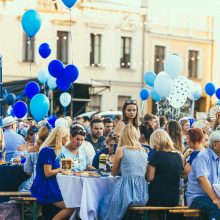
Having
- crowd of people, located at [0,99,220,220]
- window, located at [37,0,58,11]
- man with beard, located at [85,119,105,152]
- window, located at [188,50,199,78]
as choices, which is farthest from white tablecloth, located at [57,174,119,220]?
window, located at [188,50,199,78]

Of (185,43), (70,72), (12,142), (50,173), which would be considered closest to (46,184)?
(50,173)

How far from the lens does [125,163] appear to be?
11586 millimetres

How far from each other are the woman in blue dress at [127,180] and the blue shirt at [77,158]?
110cm

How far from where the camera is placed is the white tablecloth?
38.0 ft

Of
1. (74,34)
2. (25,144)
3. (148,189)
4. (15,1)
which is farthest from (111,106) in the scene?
(148,189)

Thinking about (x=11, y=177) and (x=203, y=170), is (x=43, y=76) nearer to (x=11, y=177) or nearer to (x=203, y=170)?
(x=11, y=177)

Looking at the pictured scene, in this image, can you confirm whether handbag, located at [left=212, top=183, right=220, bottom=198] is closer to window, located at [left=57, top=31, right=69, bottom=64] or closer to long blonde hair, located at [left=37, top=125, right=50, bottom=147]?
long blonde hair, located at [left=37, top=125, right=50, bottom=147]

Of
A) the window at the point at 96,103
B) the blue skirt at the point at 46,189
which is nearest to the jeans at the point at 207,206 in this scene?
the blue skirt at the point at 46,189

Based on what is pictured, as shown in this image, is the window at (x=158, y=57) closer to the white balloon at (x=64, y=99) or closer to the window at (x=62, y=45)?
the window at (x=62, y=45)

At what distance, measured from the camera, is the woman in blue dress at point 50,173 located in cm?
1203

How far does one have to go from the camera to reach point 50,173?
12039 mm

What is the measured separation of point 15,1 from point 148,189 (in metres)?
27.1

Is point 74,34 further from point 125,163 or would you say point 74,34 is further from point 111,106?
point 125,163

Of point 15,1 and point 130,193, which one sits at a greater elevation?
point 15,1
